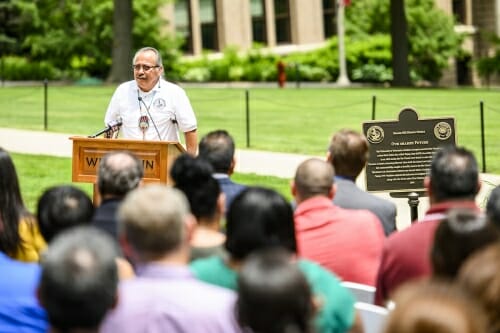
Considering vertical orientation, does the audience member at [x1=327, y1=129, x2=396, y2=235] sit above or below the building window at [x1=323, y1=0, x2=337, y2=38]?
below

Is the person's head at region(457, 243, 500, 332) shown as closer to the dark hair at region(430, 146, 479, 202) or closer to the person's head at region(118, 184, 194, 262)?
the person's head at region(118, 184, 194, 262)

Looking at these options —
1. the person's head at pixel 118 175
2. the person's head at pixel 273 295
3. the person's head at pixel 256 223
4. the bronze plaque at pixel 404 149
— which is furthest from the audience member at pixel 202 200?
the bronze plaque at pixel 404 149

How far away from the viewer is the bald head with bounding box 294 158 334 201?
7332 mm

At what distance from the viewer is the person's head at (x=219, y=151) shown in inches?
324

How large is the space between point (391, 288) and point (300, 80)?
41358 millimetres

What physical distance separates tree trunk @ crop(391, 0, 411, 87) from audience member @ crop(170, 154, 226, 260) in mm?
38308

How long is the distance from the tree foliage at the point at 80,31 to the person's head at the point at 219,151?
35.8 meters

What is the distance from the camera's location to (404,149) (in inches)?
492

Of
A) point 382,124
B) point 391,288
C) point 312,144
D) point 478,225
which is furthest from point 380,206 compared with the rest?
point 312,144

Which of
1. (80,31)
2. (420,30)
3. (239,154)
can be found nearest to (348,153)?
(239,154)

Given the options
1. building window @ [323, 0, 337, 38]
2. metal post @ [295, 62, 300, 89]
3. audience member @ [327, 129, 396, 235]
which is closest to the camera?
audience member @ [327, 129, 396, 235]

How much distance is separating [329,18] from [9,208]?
51.0 metres

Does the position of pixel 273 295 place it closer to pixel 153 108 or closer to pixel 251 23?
pixel 153 108

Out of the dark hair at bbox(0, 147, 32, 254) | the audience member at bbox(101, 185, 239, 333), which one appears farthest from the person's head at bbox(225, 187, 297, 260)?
the dark hair at bbox(0, 147, 32, 254)
